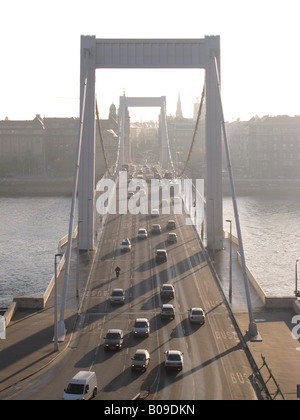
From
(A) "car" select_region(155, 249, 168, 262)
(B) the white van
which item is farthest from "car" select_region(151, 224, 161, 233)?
(B) the white van

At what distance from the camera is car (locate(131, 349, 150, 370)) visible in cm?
1903

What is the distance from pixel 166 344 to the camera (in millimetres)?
21859

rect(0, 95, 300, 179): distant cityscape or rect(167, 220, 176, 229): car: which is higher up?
rect(0, 95, 300, 179): distant cityscape

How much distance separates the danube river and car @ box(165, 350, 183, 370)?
15741 mm

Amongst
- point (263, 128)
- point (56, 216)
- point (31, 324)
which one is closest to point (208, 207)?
point (31, 324)

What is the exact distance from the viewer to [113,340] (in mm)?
21266

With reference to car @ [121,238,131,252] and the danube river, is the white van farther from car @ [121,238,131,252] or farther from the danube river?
car @ [121,238,131,252]

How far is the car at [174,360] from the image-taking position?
62.4ft

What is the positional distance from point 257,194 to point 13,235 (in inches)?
2442

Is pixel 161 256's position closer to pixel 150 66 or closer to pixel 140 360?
pixel 150 66

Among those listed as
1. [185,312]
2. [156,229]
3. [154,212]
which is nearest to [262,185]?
[154,212]

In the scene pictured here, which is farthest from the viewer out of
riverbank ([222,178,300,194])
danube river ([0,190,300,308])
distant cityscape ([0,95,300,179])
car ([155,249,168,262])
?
distant cityscape ([0,95,300,179])

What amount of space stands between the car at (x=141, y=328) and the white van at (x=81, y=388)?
601cm

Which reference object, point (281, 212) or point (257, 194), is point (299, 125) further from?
point (281, 212)
